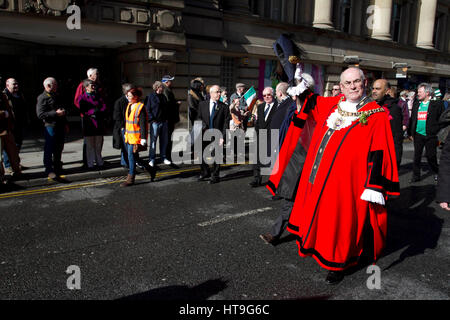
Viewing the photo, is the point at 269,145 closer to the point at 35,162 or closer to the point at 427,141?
the point at 427,141

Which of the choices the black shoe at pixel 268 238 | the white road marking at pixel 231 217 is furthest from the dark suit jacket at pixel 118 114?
the black shoe at pixel 268 238

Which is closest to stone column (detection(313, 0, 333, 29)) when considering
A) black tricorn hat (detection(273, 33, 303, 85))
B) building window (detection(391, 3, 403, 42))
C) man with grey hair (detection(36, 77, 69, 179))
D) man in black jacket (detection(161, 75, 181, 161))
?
building window (detection(391, 3, 403, 42))

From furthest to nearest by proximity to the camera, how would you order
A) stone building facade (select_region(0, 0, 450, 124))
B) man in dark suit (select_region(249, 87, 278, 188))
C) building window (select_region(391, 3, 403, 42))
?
building window (select_region(391, 3, 403, 42)) → stone building facade (select_region(0, 0, 450, 124)) → man in dark suit (select_region(249, 87, 278, 188))

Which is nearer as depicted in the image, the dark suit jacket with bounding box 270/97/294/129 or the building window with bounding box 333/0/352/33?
the dark suit jacket with bounding box 270/97/294/129

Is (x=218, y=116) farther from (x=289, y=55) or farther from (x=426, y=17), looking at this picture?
(x=426, y=17)

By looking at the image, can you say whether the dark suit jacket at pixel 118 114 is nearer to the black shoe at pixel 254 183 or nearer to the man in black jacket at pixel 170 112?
the man in black jacket at pixel 170 112

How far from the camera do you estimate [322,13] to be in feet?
62.0

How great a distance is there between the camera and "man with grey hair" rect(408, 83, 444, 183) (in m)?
7.78

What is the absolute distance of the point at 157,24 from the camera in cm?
1259

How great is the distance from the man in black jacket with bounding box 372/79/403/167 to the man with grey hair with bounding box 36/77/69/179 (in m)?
5.79

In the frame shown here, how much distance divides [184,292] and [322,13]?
60.6 feet

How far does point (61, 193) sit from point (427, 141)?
→ 736 centimetres

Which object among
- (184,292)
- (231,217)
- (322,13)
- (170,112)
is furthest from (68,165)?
(322,13)

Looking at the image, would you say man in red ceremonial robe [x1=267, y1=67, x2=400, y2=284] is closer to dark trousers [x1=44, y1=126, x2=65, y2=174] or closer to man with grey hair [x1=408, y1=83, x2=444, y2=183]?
man with grey hair [x1=408, y1=83, x2=444, y2=183]
